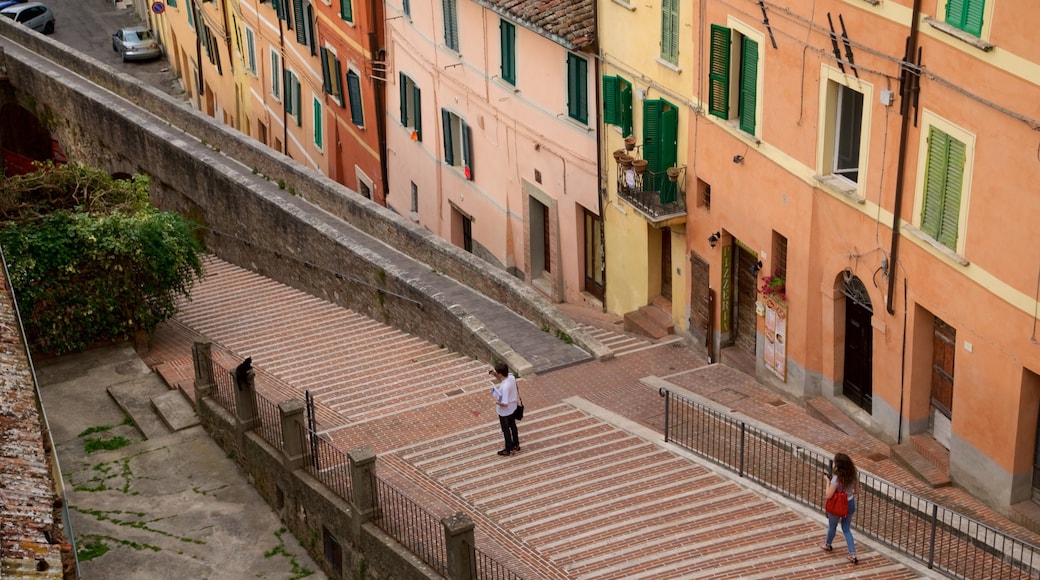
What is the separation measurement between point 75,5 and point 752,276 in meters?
45.9

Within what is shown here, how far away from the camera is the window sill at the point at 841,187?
2008 centimetres

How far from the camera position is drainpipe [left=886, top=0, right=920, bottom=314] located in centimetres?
1831

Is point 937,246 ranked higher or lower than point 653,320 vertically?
higher

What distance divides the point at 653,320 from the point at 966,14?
9.89 metres

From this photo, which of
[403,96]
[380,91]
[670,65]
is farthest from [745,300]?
[380,91]

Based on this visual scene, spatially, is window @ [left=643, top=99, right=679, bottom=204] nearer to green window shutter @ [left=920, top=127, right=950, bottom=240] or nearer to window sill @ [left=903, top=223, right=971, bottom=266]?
window sill @ [left=903, top=223, right=971, bottom=266]

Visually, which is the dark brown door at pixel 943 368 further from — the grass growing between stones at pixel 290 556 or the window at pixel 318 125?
the window at pixel 318 125

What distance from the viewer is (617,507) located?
19.1 meters

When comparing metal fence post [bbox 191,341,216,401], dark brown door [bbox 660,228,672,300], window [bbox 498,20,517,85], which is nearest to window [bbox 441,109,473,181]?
window [bbox 498,20,517,85]

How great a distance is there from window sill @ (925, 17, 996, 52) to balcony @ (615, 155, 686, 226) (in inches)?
280

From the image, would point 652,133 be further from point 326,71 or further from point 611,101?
point 326,71

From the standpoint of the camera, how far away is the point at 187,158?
34438 mm

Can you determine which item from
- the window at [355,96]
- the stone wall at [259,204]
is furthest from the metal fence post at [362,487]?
the window at [355,96]

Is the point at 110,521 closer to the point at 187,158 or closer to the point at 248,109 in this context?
the point at 187,158
